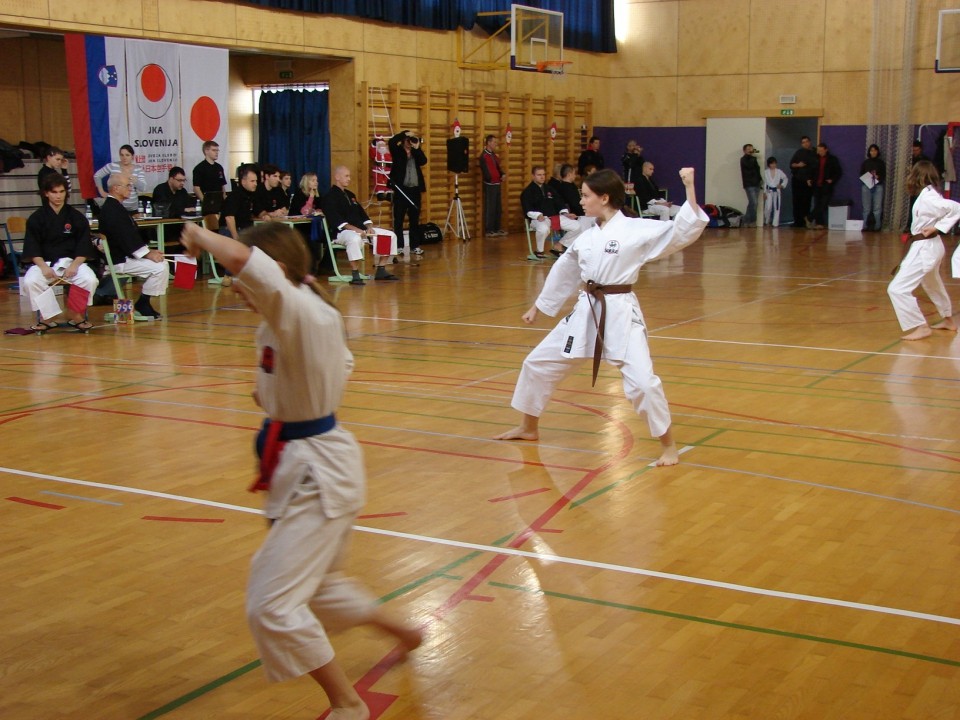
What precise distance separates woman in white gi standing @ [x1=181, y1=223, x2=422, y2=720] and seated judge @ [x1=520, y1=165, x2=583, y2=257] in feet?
46.3

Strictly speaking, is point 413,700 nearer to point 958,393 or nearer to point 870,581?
point 870,581

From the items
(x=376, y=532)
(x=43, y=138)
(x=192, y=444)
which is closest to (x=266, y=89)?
(x=43, y=138)

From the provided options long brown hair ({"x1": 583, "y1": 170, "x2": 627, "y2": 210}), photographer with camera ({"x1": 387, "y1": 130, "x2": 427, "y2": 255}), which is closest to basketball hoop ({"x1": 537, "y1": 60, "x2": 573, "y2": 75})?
photographer with camera ({"x1": 387, "y1": 130, "x2": 427, "y2": 255})

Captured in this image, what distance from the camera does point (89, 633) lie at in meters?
3.98

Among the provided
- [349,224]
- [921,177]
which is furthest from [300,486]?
[349,224]

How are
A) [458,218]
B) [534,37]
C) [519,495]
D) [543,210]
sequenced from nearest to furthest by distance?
[519,495], [543,210], [458,218], [534,37]

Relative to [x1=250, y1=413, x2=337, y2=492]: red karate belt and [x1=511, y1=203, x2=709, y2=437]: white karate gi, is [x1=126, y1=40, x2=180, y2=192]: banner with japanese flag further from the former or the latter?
[x1=250, y1=413, x2=337, y2=492]: red karate belt

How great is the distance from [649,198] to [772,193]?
3.16 m

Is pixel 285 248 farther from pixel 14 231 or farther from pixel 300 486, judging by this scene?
pixel 14 231

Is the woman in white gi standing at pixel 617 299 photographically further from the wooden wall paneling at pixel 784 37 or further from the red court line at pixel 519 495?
the wooden wall paneling at pixel 784 37

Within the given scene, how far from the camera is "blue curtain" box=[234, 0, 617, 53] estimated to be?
720 inches

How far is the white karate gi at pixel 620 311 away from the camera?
19.5 ft

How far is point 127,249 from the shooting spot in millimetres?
11297

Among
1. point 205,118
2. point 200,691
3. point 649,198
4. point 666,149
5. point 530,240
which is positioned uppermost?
point 205,118
